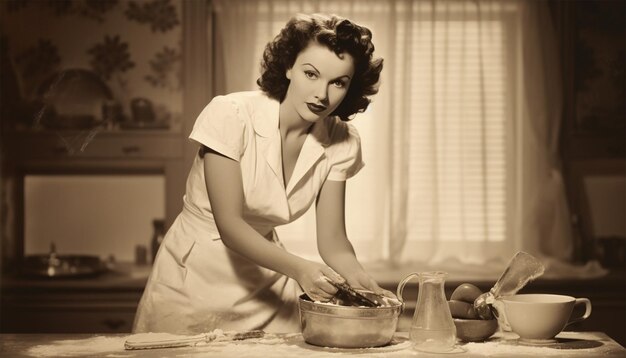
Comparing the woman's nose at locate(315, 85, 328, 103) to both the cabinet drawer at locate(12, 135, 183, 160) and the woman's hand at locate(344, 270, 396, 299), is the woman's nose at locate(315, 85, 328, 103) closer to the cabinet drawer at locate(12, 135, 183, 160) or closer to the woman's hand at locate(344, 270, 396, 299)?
the woman's hand at locate(344, 270, 396, 299)

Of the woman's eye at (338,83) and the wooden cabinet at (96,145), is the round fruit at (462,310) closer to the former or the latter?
the woman's eye at (338,83)

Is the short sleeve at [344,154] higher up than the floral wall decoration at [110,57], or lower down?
lower down

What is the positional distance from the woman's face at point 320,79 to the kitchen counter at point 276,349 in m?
0.56

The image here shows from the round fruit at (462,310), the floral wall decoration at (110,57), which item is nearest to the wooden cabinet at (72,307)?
the floral wall decoration at (110,57)

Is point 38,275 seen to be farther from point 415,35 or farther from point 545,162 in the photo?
point 545,162

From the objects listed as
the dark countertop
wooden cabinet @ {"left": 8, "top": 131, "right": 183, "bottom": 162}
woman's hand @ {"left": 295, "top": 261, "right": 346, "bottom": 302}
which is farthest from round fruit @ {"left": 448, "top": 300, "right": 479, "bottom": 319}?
wooden cabinet @ {"left": 8, "top": 131, "right": 183, "bottom": 162}

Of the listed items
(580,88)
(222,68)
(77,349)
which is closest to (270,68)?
(77,349)

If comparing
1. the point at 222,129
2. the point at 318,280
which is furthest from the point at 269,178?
the point at 318,280

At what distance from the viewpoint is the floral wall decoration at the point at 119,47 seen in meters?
3.86

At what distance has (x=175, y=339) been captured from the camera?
1.77 meters

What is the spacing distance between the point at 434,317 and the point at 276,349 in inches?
13.2

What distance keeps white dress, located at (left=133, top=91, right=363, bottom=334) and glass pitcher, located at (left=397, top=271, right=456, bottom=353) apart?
0.62m

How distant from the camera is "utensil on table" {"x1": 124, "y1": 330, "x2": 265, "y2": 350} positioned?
1.74 metres

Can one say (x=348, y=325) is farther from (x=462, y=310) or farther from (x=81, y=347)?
(x=81, y=347)
